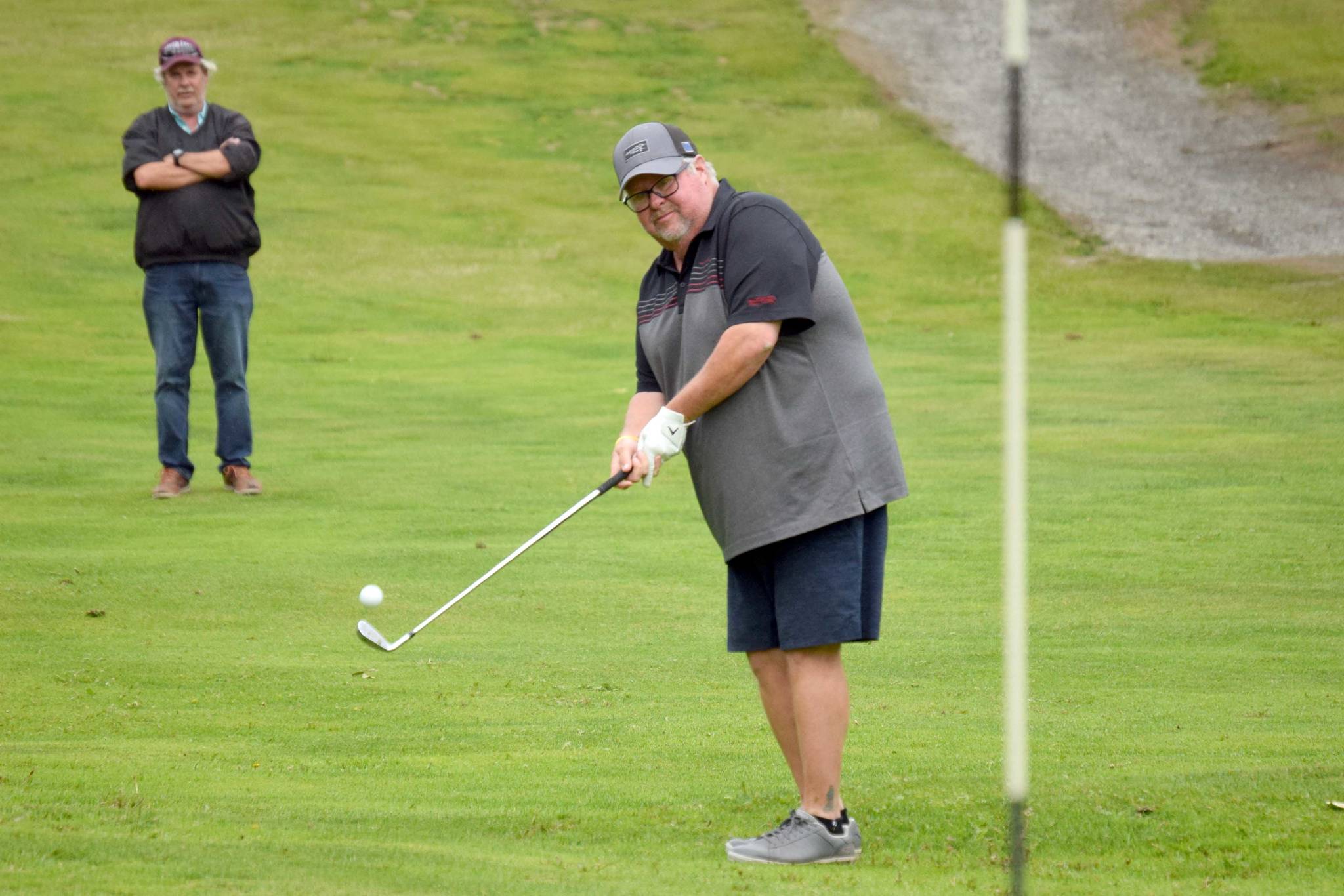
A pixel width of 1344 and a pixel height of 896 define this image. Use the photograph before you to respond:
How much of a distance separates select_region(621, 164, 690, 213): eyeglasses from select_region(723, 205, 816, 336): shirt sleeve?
0.71ft

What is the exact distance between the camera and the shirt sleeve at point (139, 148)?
37.0 feet

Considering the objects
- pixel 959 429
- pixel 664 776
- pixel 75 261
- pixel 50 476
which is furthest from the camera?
pixel 75 261

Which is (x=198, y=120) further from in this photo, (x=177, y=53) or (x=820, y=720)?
(x=820, y=720)

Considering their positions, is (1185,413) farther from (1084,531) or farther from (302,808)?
(302,808)

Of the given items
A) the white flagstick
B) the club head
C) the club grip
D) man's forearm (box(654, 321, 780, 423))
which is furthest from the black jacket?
the white flagstick

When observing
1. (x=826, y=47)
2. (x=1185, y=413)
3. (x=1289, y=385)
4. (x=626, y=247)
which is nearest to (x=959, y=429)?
(x=1185, y=413)

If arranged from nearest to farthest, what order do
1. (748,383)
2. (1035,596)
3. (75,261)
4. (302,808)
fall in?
(748,383) < (302,808) < (1035,596) < (75,261)

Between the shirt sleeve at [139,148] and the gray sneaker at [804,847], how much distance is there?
7.92 meters

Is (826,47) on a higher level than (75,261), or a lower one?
higher

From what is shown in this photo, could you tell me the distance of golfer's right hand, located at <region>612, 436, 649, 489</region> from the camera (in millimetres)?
5039

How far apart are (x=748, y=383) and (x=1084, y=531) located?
6174mm

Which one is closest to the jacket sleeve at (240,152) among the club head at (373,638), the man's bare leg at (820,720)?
the club head at (373,638)

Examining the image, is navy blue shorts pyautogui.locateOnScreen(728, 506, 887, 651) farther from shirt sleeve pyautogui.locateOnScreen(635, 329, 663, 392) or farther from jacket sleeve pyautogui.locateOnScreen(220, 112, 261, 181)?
jacket sleeve pyautogui.locateOnScreen(220, 112, 261, 181)

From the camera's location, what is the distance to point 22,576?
30.0 feet
